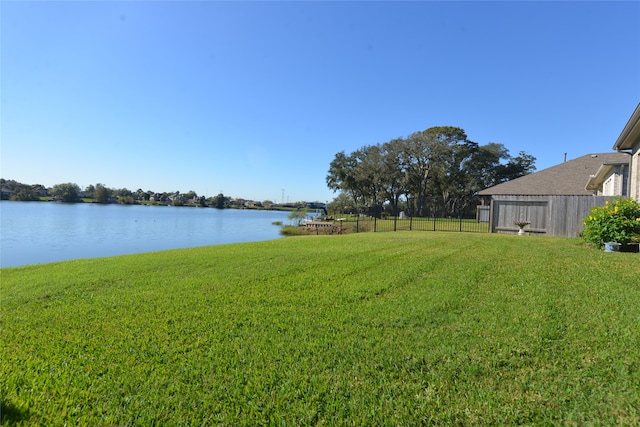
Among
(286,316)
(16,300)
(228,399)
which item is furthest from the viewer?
(16,300)

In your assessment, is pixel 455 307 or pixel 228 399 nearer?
pixel 228 399

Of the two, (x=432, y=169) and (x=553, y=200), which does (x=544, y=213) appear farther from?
(x=432, y=169)

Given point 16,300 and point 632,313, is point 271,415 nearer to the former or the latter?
point 632,313

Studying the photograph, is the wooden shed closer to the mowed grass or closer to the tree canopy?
the mowed grass

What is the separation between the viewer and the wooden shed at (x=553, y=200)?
509 inches

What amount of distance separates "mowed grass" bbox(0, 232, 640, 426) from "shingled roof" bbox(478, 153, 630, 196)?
53.3 ft

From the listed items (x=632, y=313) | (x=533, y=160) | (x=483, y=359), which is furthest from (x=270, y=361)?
(x=533, y=160)

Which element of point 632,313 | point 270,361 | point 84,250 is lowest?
point 84,250

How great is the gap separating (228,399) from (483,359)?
2.06m

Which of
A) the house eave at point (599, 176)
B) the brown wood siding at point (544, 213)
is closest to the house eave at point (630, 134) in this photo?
the house eave at point (599, 176)

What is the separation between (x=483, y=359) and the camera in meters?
2.77

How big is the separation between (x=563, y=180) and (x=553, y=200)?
774cm

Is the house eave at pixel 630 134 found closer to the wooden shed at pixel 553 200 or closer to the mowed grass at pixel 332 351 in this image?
the wooden shed at pixel 553 200

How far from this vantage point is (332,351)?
2986mm
